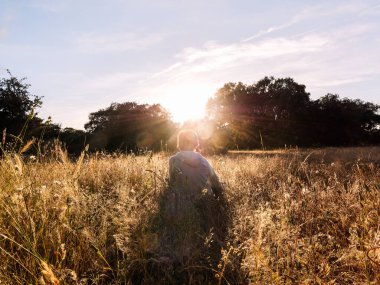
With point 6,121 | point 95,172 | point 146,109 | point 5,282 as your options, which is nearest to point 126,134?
point 146,109

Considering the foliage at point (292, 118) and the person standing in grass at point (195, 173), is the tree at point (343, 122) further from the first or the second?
the person standing in grass at point (195, 173)

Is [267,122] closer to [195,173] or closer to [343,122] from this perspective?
[343,122]

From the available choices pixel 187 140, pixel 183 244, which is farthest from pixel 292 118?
pixel 183 244

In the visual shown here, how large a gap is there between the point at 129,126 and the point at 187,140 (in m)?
29.6

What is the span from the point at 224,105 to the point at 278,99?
797 cm

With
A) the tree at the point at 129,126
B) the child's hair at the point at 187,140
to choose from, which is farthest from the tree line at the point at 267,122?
the child's hair at the point at 187,140

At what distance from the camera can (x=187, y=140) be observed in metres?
5.59

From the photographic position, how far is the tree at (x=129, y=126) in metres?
29.4

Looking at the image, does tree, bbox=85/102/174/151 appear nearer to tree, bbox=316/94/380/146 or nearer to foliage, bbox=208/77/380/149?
foliage, bbox=208/77/380/149

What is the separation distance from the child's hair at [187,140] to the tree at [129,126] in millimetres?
21801

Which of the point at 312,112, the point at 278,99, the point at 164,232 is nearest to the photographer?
the point at 164,232

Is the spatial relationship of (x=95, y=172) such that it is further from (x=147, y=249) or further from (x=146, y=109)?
(x=146, y=109)

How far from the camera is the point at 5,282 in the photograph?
76.1 inches

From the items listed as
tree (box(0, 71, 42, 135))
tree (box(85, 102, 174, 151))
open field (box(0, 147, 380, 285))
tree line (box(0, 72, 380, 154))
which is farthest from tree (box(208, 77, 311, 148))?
open field (box(0, 147, 380, 285))
